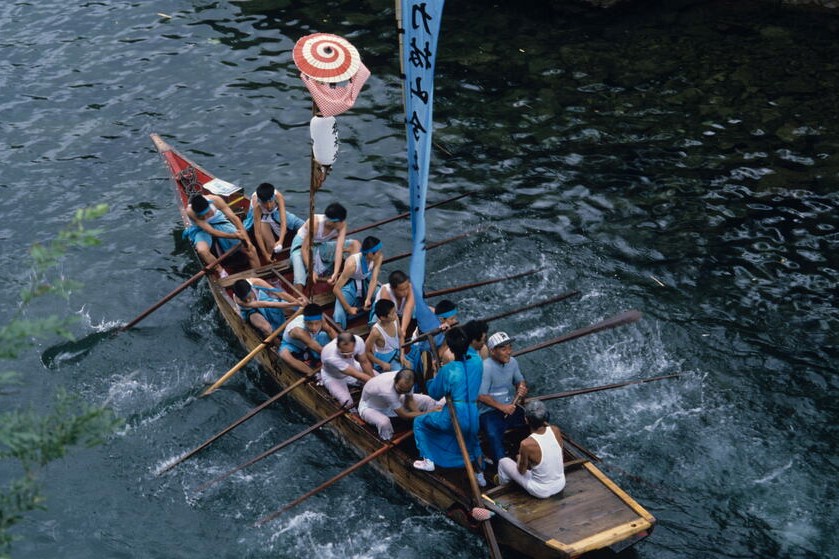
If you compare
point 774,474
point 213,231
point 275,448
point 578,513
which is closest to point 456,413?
point 578,513

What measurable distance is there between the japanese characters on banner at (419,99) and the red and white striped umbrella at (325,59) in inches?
36.6

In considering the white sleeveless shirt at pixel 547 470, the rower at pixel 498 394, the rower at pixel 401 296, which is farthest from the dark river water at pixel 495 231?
the rower at pixel 401 296

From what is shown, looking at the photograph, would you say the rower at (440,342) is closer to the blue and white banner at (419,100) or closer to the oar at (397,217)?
the blue and white banner at (419,100)

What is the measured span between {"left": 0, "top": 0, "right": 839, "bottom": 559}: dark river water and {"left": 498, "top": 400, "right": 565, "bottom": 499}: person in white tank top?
4.72ft

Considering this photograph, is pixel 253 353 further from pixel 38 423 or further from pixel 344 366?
pixel 38 423

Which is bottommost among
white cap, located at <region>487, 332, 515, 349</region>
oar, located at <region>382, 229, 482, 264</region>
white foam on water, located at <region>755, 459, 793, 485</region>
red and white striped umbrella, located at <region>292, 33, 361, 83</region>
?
white foam on water, located at <region>755, 459, 793, 485</region>

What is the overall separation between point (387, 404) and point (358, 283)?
298cm

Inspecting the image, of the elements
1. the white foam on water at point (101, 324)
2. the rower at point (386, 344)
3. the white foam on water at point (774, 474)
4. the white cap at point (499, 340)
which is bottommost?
the white foam on water at point (101, 324)

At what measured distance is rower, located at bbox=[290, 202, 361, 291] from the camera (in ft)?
49.8

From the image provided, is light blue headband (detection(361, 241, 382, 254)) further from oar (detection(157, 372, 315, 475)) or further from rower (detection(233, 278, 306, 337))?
oar (detection(157, 372, 315, 475))

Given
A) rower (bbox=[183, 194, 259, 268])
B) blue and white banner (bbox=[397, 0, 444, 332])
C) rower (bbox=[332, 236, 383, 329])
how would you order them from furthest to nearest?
rower (bbox=[183, 194, 259, 268]) < rower (bbox=[332, 236, 383, 329]) < blue and white banner (bbox=[397, 0, 444, 332])

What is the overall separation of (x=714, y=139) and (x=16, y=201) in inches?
584

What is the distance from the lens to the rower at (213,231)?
51.6 ft

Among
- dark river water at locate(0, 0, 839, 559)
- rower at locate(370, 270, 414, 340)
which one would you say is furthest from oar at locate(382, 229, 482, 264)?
rower at locate(370, 270, 414, 340)
